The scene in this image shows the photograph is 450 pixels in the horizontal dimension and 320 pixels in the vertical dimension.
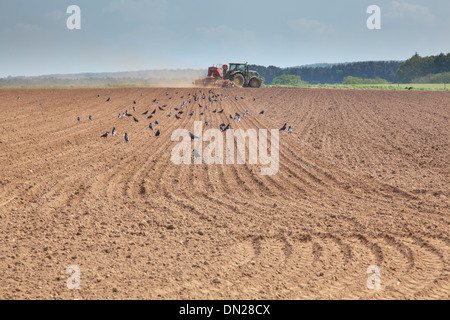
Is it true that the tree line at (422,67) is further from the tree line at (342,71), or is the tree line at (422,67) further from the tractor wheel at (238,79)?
the tractor wheel at (238,79)

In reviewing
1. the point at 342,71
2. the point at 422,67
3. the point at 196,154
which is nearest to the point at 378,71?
the point at 342,71

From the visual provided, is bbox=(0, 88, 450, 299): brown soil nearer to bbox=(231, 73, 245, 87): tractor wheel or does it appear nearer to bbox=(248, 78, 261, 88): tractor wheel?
bbox=(231, 73, 245, 87): tractor wheel

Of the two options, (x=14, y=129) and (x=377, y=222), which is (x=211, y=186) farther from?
(x=14, y=129)

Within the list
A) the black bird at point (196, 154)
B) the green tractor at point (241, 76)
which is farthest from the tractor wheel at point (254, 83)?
the black bird at point (196, 154)

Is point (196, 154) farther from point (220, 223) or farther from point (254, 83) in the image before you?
point (254, 83)

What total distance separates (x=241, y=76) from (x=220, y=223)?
123ft

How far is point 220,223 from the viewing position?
20.6 feet

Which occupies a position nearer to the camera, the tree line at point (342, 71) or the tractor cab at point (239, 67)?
the tractor cab at point (239, 67)

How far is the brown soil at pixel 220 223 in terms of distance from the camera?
4453mm

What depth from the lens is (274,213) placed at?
22.2 ft

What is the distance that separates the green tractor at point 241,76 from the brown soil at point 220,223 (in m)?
31.1

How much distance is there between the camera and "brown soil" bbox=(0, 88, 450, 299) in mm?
4453
